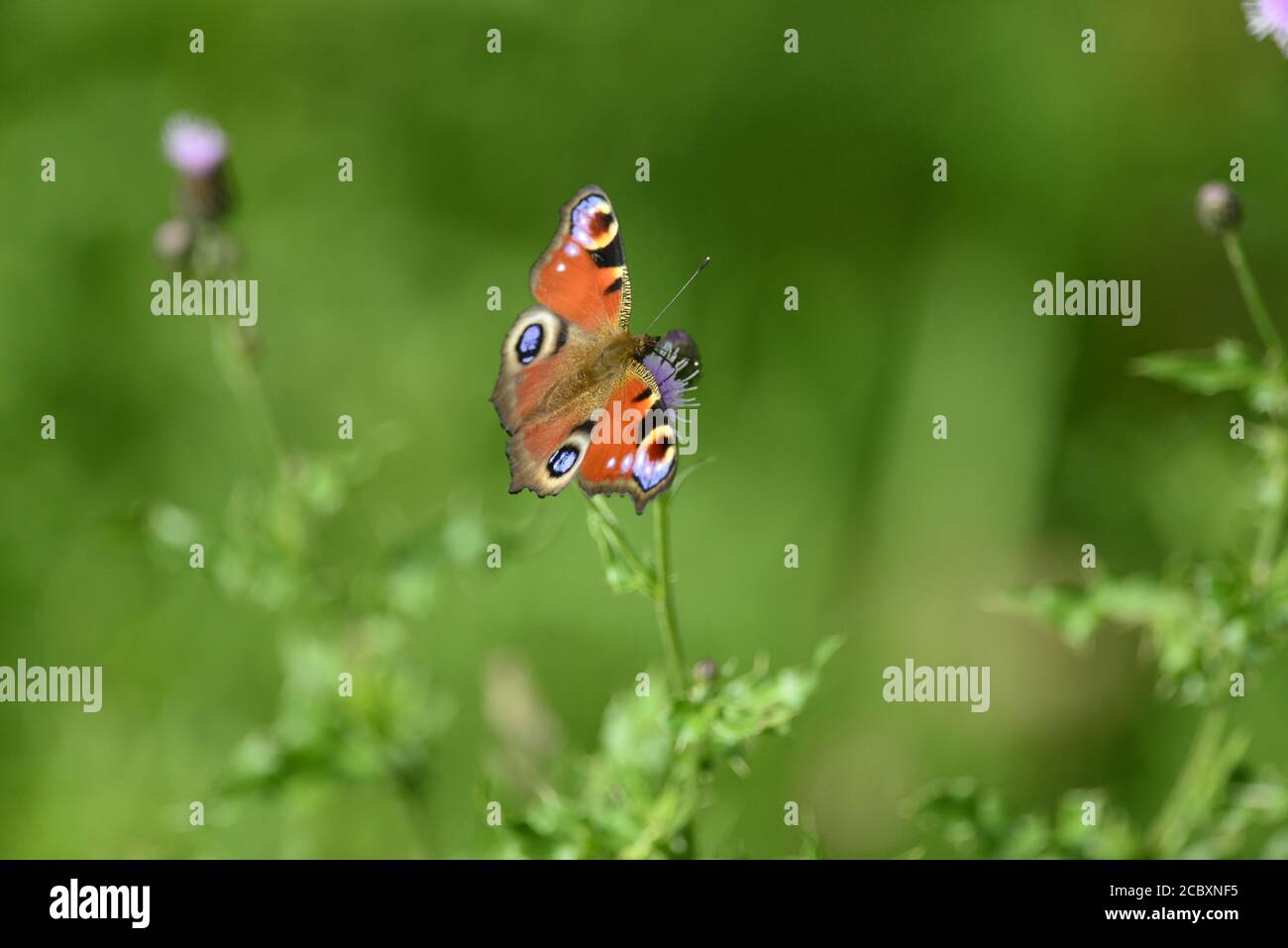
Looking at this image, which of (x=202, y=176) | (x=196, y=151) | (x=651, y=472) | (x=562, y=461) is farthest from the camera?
(x=196, y=151)

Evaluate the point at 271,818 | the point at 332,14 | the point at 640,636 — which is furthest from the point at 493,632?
the point at 332,14

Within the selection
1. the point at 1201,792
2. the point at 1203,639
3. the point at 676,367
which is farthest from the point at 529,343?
the point at 1201,792

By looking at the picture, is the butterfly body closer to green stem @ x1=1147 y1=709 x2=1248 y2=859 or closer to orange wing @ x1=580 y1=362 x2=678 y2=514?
orange wing @ x1=580 y1=362 x2=678 y2=514

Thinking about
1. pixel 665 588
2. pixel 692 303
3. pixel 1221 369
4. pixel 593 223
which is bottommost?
pixel 665 588

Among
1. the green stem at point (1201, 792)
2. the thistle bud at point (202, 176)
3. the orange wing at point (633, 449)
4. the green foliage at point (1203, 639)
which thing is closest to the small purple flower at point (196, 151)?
the thistle bud at point (202, 176)

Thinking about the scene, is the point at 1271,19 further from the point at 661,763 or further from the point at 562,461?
the point at 661,763

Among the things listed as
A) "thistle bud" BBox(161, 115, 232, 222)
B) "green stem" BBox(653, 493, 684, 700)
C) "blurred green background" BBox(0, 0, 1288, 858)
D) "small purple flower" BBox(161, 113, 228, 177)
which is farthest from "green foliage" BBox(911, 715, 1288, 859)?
"small purple flower" BBox(161, 113, 228, 177)

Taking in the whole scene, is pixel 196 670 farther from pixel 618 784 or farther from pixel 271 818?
pixel 618 784
